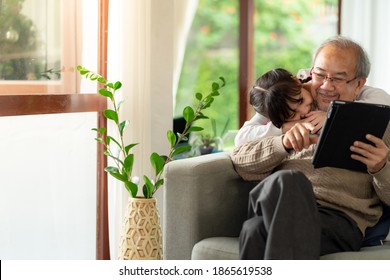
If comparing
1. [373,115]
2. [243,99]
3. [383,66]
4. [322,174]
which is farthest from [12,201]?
[383,66]

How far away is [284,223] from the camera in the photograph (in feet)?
6.89

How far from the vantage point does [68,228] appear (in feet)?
11.1

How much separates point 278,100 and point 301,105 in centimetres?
9

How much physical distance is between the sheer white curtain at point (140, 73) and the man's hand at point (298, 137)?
1.09m

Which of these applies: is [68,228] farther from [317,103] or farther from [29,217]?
[317,103]

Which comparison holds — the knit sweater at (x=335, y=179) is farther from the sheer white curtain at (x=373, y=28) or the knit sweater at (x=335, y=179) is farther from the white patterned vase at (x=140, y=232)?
the sheer white curtain at (x=373, y=28)

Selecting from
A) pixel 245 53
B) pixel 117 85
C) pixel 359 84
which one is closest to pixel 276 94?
pixel 359 84

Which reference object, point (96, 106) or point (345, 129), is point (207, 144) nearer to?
point (96, 106)

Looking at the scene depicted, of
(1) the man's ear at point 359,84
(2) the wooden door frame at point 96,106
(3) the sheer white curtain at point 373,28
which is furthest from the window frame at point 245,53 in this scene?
(1) the man's ear at point 359,84

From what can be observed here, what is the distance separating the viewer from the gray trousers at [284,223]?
6.89 ft

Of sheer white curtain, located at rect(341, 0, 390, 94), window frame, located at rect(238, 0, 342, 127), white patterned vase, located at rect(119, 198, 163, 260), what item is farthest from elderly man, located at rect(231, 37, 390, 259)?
sheer white curtain, located at rect(341, 0, 390, 94)

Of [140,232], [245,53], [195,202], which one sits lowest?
[140,232]

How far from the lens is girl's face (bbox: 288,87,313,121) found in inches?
104

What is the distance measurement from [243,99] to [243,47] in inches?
13.2
